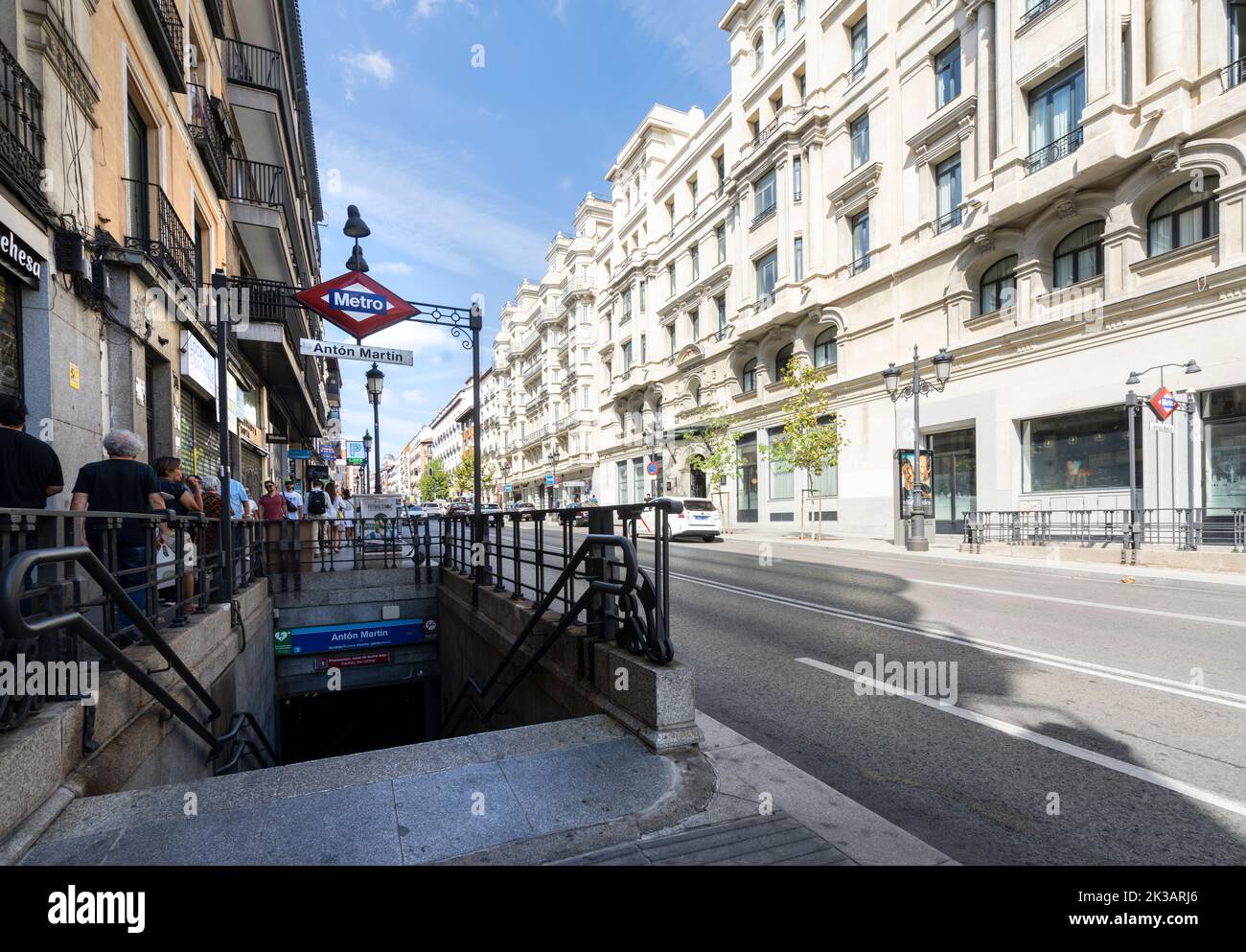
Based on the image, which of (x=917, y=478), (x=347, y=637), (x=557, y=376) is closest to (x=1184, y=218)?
(x=917, y=478)

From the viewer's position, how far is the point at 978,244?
1877 centimetres

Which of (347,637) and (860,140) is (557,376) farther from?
(347,637)

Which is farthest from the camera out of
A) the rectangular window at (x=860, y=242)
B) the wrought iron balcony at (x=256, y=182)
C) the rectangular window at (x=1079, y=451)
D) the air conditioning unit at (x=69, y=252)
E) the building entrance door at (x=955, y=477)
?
the rectangular window at (x=860, y=242)

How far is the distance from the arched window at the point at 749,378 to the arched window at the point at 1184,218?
51.8 feet

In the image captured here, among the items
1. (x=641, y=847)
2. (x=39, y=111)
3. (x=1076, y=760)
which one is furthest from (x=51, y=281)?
(x=1076, y=760)

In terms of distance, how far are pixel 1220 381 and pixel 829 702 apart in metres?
15.7

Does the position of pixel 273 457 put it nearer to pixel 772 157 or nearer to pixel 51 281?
pixel 51 281

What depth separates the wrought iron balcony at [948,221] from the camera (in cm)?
1983

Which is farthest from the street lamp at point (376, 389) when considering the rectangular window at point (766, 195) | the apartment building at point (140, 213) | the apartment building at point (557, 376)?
the apartment building at point (557, 376)

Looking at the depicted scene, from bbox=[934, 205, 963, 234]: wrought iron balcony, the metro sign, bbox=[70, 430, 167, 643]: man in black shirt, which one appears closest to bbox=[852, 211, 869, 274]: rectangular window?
bbox=[934, 205, 963, 234]: wrought iron balcony

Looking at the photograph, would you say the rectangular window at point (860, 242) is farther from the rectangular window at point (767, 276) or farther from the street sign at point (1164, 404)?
the street sign at point (1164, 404)

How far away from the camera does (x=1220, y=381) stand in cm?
1378

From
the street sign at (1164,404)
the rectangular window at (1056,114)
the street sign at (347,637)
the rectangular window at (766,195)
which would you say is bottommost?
the street sign at (347,637)

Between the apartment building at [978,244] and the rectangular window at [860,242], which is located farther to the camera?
the rectangular window at [860,242]
